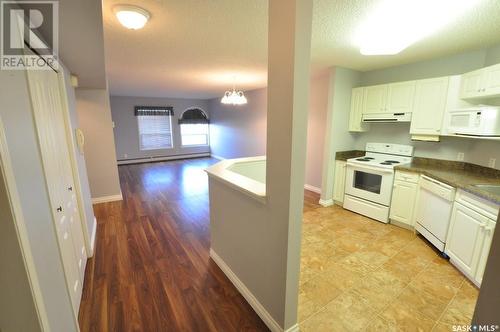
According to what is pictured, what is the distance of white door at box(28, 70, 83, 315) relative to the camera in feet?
4.49

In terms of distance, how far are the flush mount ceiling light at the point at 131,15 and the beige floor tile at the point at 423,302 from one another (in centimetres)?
331

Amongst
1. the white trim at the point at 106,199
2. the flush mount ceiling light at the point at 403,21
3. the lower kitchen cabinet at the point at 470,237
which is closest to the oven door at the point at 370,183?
the lower kitchen cabinet at the point at 470,237

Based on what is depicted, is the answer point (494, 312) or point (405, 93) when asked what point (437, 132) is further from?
point (494, 312)

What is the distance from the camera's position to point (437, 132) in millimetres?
2934

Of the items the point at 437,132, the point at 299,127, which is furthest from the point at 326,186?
the point at 299,127

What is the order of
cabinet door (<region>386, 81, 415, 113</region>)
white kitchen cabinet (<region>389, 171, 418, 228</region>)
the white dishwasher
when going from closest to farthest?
the white dishwasher < white kitchen cabinet (<region>389, 171, 418, 228</region>) < cabinet door (<region>386, 81, 415, 113</region>)

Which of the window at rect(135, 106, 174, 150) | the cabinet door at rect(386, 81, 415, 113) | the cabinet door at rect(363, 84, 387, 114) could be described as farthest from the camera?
the window at rect(135, 106, 174, 150)

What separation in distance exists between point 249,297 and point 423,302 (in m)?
1.55

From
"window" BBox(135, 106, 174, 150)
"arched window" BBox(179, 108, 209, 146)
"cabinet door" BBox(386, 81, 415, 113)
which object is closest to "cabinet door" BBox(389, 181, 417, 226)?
"cabinet door" BBox(386, 81, 415, 113)

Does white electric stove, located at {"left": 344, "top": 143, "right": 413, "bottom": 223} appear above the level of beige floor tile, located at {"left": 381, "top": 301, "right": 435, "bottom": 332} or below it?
above

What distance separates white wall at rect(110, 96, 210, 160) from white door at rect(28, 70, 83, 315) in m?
6.35

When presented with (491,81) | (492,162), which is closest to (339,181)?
(492,162)

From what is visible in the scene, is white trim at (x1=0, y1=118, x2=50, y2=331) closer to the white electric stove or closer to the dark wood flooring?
the dark wood flooring

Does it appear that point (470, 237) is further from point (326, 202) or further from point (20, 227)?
→ point (20, 227)
